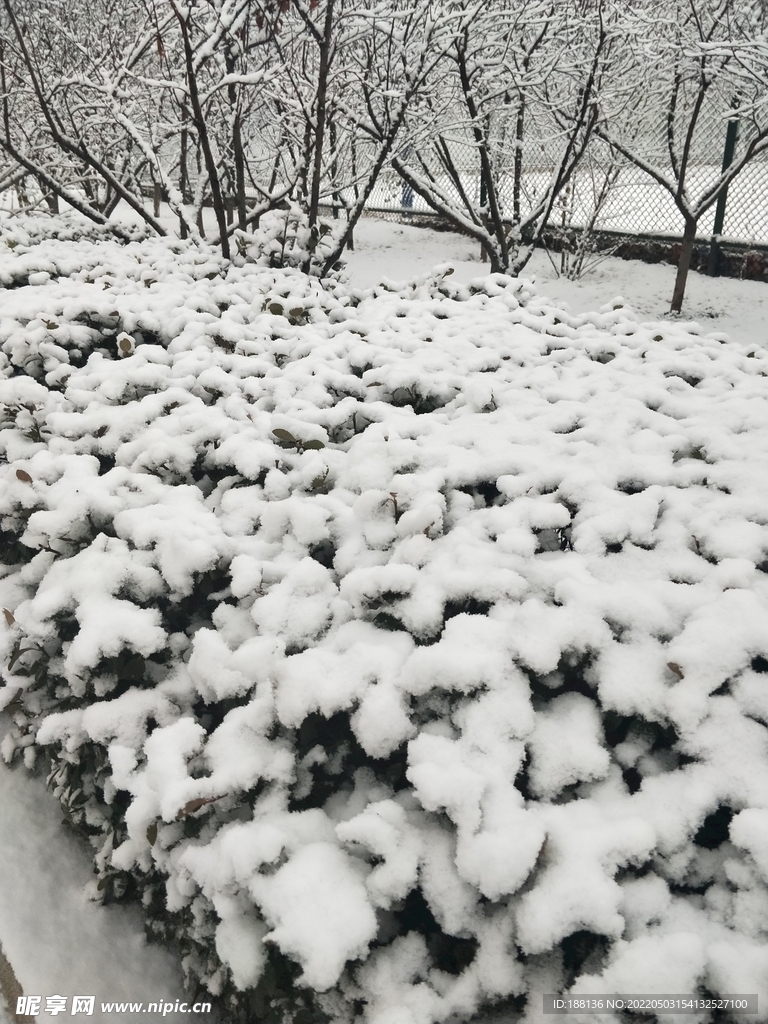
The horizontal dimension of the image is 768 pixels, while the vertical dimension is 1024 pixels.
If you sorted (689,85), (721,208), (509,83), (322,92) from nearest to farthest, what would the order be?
1. (322,92)
2. (509,83)
3. (689,85)
4. (721,208)

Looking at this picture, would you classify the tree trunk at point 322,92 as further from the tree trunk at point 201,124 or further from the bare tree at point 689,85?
the bare tree at point 689,85

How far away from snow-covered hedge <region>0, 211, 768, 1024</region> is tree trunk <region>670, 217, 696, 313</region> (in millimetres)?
5156

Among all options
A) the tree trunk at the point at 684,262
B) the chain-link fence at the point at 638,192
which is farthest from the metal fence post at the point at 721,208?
the tree trunk at the point at 684,262

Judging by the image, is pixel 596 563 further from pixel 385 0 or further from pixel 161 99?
pixel 161 99

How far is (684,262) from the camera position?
23.1 feet

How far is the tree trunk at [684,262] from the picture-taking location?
268 inches

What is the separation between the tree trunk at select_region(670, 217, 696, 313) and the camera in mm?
6797

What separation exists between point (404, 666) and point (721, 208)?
29.5ft

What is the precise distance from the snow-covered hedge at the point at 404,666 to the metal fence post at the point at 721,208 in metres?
6.96

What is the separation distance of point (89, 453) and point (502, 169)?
28.7 ft

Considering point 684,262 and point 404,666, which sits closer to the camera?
point 404,666

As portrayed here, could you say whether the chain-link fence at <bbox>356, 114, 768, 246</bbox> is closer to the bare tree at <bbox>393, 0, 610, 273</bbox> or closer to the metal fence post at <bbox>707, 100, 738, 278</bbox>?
the metal fence post at <bbox>707, 100, 738, 278</bbox>

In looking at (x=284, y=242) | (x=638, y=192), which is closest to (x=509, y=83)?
(x=638, y=192)

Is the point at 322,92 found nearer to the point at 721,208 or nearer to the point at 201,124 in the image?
the point at 201,124
